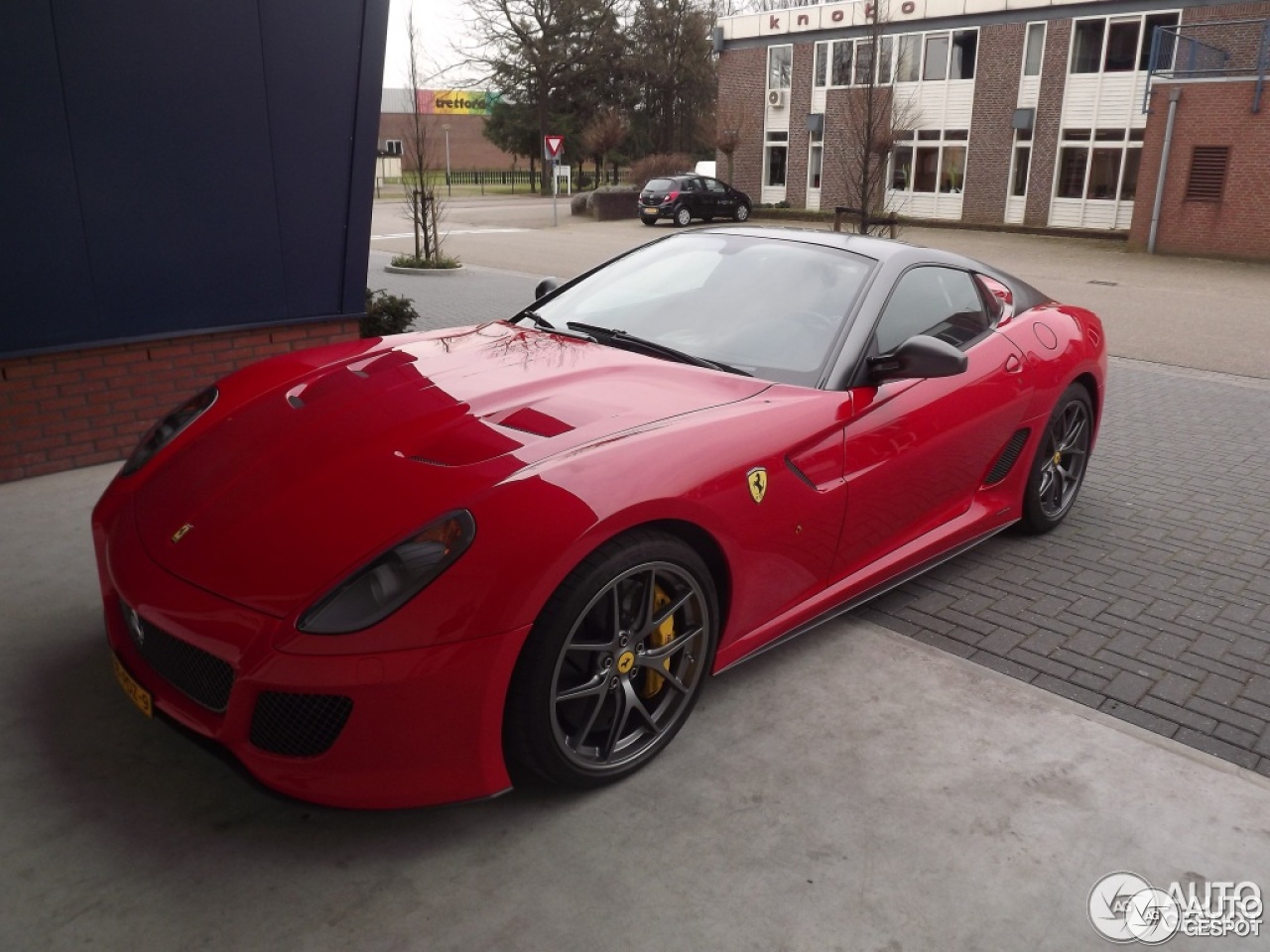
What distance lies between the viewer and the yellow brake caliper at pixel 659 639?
112 inches

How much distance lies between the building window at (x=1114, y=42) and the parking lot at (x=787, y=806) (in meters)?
28.8

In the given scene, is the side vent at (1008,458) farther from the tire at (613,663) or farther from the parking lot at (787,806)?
the tire at (613,663)

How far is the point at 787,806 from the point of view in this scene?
2.83 m

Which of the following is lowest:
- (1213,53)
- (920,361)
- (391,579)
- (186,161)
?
(391,579)

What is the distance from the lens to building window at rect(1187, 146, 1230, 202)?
2164 cm

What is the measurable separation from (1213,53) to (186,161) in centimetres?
2537

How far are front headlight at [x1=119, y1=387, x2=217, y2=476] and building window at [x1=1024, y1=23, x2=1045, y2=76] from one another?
105ft

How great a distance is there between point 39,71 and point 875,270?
429 centimetres

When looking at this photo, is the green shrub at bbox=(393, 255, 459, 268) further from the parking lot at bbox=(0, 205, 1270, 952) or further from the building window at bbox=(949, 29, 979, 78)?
the building window at bbox=(949, 29, 979, 78)

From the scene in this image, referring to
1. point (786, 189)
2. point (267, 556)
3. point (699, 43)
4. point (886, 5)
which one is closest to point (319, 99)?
point (267, 556)

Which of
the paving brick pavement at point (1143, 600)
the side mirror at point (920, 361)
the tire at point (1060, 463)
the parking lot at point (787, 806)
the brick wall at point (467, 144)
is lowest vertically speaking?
the paving brick pavement at point (1143, 600)

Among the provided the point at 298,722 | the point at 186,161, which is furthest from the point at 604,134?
the point at 298,722

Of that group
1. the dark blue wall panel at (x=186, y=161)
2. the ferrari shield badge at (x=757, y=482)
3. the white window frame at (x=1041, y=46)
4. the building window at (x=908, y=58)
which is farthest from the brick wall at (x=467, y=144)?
the ferrari shield badge at (x=757, y=482)

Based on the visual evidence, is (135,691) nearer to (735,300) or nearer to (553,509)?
(553,509)
